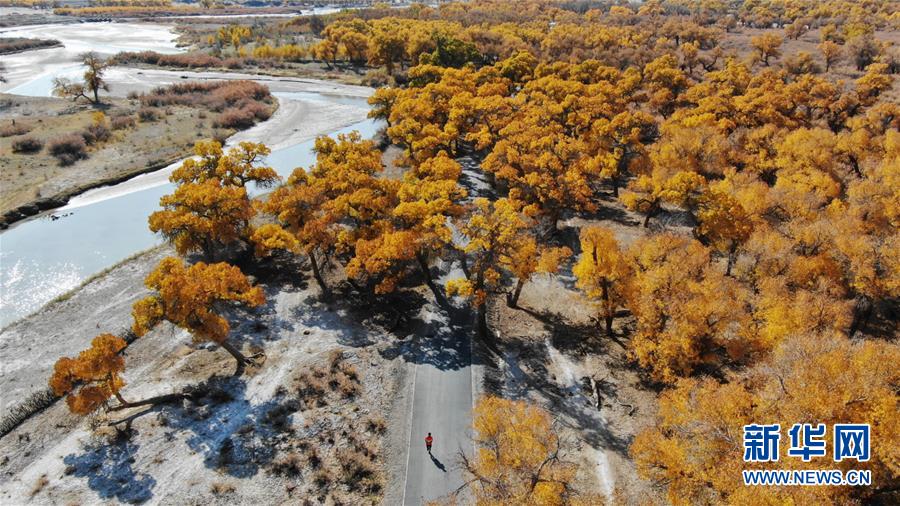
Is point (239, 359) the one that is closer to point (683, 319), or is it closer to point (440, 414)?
point (440, 414)

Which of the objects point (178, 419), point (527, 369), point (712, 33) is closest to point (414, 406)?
point (527, 369)

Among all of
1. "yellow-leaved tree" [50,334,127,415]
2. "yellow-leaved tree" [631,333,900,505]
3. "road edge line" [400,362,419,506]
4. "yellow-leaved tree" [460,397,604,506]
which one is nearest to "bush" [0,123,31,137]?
"yellow-leaved tree" [50,334,127,415]

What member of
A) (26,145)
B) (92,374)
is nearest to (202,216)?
(92,374)

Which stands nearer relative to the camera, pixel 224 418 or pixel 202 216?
pixel 224 418

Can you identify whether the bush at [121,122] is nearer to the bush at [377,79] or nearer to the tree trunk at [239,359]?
the bush at [377,79]

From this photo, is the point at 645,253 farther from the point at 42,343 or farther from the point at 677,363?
the point at 42,343

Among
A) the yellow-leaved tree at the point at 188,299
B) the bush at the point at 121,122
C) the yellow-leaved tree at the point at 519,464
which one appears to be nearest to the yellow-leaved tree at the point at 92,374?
the yellow-leaved tree at the point at 188,299

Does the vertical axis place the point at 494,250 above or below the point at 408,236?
below

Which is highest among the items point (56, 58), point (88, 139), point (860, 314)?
point (56, 58)
